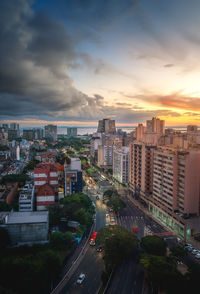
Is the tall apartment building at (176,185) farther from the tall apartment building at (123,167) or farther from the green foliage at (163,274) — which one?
the tall apartment building at (123,167)

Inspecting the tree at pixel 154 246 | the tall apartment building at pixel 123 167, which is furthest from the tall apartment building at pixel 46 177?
the tree at pixel 154 246

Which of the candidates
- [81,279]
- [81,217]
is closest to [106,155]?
[81,217]

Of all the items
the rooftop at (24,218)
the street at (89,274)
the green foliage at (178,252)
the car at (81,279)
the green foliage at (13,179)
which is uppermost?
the green foliage at (13,179)

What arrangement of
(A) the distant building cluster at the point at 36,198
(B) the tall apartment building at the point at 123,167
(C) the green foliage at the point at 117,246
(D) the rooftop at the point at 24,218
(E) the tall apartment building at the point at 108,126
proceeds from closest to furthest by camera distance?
(C) the green foliage at the point at 117,246 → (A) the distant building cluster at the point at 36,198 → (D) the rooftop at the point at 24,218 → (B) the tall apartment building at the point at 123,167 → (E) the tall apartment building at the point at 108,126

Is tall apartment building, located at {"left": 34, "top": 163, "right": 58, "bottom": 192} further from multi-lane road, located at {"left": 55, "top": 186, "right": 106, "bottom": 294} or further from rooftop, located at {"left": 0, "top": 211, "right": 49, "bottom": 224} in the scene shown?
multi-lane road, located at {"left": 55, "top": 186, "right": 106, "bottom": 294}

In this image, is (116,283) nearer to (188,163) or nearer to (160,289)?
(160,289)

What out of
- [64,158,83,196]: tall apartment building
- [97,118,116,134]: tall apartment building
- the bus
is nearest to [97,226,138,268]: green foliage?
the bus

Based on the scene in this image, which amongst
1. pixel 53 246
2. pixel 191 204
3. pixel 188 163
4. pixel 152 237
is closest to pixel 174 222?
pixel 191 204
